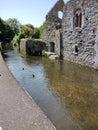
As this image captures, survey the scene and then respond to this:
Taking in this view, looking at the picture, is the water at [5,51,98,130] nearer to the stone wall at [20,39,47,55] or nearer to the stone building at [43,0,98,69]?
the stone building at [43,0,98,69]

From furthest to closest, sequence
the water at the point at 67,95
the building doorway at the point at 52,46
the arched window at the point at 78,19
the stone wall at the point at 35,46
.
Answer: the stone wall at the point at 35,46 < the building doorway at the point at 52,46 < the arched window at the point at 78,19 < the water at the point at 67,95

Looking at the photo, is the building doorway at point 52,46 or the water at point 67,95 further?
the building doorway at point 52,46

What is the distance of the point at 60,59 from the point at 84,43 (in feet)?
13.3

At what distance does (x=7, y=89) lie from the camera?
5340 mm

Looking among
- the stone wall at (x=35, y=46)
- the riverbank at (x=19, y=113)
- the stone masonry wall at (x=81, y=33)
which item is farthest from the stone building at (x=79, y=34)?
the riverbank at (x=19, y=113)

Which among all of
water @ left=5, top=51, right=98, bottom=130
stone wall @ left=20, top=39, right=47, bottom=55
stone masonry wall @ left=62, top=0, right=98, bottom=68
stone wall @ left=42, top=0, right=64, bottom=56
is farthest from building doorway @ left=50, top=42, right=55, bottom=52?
water @ left=5, top=51, right=98, bottom=130

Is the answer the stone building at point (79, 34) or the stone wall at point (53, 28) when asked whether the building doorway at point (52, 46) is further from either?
the stone building at point (79, 34)

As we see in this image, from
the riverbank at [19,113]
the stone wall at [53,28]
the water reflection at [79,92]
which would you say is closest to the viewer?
the riverbank at [19,113]

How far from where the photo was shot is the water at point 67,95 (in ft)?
20.2

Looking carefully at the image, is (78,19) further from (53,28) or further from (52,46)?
(52,46)

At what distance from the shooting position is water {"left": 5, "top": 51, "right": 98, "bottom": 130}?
20.2ft

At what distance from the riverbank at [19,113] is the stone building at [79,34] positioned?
9907mm

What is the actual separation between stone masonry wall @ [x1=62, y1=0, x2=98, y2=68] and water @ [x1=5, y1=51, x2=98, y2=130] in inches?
71.5

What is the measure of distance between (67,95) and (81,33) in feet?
26.2
